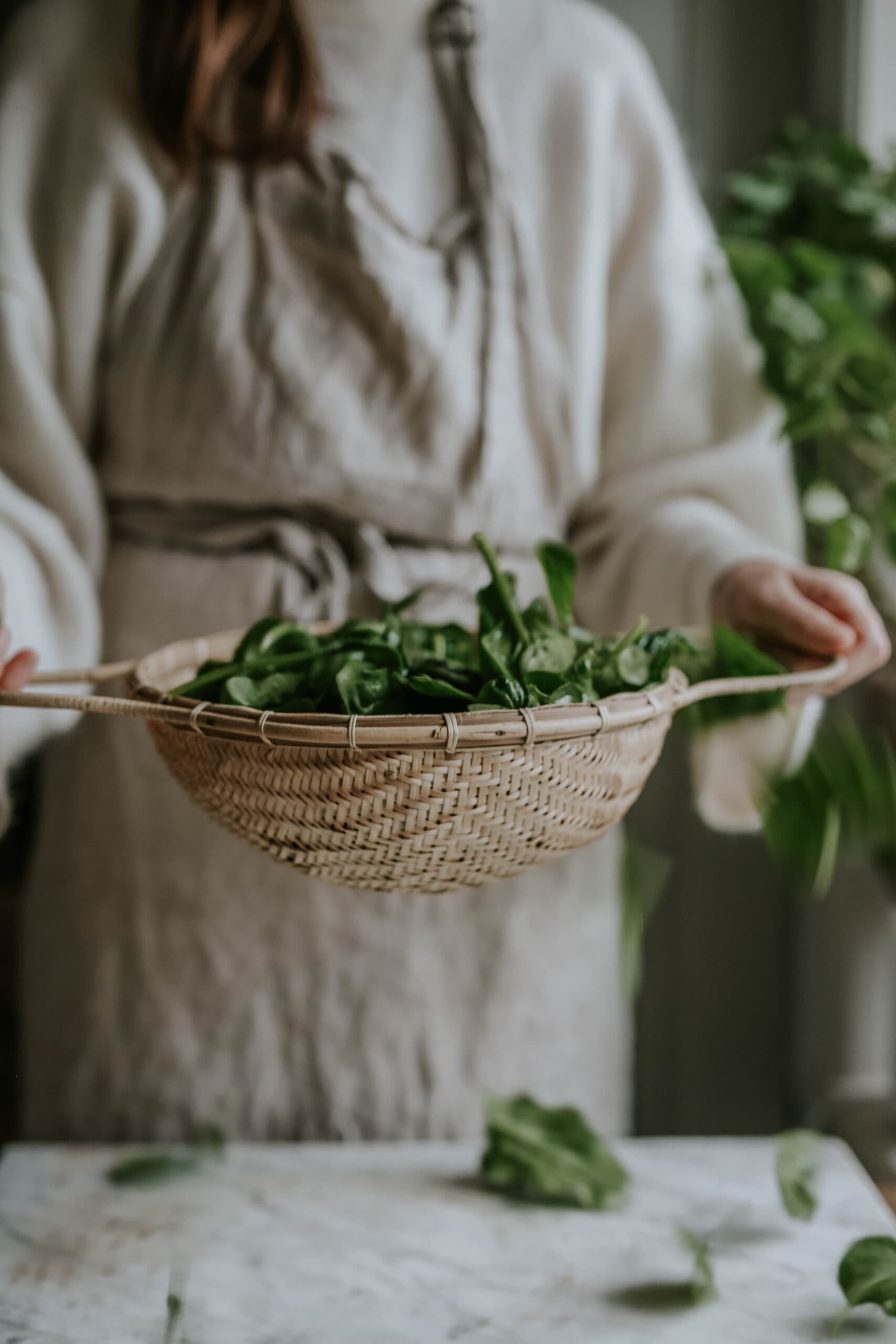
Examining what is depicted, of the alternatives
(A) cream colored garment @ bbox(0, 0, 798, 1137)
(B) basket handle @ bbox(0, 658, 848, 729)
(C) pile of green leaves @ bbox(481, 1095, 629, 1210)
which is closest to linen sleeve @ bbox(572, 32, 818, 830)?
(A) cream colored garment @ bbox(0, 0, 798, 1137)

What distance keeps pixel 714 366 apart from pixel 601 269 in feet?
0.38

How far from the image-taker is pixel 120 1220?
70cm

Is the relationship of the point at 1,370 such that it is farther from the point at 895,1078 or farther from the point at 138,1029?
the point at 895,1078

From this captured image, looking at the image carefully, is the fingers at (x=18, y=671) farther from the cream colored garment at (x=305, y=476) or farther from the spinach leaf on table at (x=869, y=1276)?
the spinach leaf on table at (x=869, y=1276)

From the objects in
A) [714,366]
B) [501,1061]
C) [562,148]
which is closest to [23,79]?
[562,148]

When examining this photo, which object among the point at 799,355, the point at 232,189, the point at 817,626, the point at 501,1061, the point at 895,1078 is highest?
the point at 232,189

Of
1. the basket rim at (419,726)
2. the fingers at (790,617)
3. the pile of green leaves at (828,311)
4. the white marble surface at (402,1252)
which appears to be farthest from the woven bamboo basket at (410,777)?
the pile of green leaves at (828,311)

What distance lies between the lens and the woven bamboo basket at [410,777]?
48 cm

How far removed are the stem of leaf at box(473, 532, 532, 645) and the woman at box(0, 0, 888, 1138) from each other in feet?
0.70

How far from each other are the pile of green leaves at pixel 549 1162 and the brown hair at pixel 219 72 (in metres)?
0.69

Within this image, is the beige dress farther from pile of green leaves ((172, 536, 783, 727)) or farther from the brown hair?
pile of green leaves ((172, 536, 783, 727))

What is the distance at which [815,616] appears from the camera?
670 mm

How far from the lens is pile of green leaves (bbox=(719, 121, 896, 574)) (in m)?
0.93

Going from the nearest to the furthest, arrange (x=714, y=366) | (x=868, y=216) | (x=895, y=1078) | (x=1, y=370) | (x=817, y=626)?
(x=817, y=626) < (x=1, y=370) < (x=714, y=366) < (x=868, y=216) < (x=895, y=1078)
